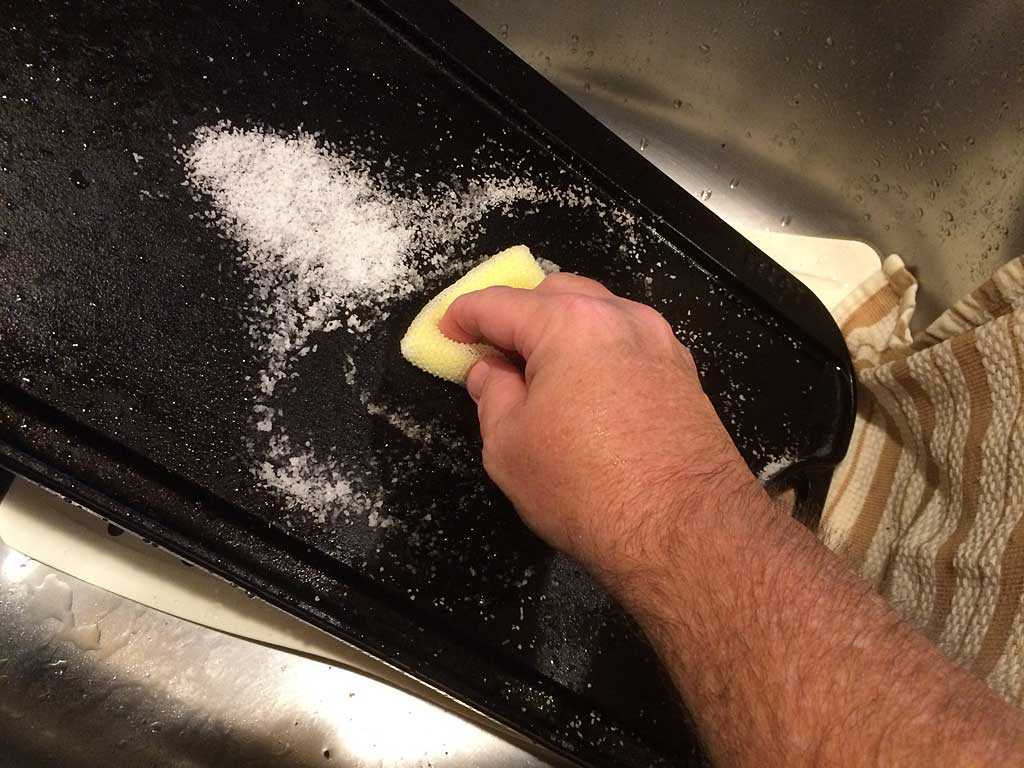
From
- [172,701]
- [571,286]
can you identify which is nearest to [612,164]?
[571,286]

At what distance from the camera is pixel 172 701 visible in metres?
0.87

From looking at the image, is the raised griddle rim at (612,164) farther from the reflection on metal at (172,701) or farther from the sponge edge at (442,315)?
the reflection on metal at (172,701)

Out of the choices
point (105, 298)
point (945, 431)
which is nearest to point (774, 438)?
point (945, 431)

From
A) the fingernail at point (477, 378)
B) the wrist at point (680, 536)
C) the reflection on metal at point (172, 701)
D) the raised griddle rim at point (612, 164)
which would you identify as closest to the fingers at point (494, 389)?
the fingernail at point (477, 378)

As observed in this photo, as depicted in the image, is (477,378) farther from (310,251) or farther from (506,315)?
(310,251)

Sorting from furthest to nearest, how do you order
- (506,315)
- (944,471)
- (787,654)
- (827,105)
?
1. (827,105)
2. (944,471)
3. (506,315)
4. (787,654)

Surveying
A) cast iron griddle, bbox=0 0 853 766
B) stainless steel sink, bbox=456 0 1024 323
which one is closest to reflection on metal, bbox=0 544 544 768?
Answer: cast iron griddle, bbox=0 0 853 766

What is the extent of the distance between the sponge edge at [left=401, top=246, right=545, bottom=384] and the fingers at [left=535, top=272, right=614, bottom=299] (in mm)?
39

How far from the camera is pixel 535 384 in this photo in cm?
54

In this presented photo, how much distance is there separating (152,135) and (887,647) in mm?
649

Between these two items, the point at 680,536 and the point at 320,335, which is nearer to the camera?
the point at 680,536

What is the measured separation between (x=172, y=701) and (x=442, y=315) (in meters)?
0.57

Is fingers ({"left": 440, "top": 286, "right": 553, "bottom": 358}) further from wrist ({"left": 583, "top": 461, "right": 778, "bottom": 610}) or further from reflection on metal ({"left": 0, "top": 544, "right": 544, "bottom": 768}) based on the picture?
reflection on metal ({"left": 0, "top": 544, "right": 544, "bottom": 768})

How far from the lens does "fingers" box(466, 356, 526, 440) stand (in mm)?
577
